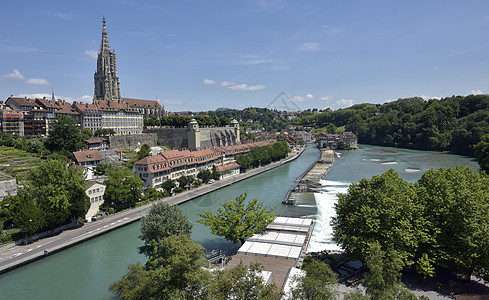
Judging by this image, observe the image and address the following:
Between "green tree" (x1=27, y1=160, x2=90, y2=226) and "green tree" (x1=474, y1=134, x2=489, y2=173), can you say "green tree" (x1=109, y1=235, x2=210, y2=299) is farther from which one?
"green tree" (x1=474, y1=134, x2=489, y2=173)

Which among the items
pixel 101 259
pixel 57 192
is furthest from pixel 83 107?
pixel 101 259

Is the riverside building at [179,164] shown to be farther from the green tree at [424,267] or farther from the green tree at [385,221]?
the green tree at [424,267]

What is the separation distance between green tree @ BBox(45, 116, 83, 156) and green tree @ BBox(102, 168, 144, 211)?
17.6m

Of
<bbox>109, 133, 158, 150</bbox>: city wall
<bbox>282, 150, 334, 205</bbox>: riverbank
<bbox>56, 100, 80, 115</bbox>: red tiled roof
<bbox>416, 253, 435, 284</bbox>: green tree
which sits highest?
<bbox>56, 100, 80, 115</bbox>: red tiled roof

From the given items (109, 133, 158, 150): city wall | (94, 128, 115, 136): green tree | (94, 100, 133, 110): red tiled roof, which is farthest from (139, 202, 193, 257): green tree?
(94, 100, 133, 110): red tiled roof

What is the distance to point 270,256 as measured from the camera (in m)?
16.4

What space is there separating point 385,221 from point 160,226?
12.7 metres

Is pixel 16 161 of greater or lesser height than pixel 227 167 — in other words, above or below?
above

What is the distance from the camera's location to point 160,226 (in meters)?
17.5

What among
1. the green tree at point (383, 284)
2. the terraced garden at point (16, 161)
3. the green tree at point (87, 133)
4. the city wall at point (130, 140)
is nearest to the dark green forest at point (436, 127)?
the city wall at point (130, 140)

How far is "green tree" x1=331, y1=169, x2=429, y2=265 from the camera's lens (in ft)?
50.0

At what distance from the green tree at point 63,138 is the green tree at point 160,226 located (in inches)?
1214

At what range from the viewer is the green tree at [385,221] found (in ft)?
50.0

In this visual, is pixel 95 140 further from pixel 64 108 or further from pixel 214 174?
pixel 214 174
